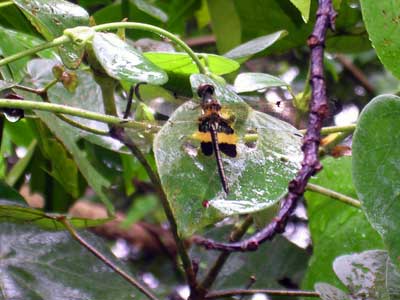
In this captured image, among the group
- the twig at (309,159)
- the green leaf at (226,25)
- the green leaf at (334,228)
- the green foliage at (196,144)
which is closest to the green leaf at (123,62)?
the green foliage at (196,144)

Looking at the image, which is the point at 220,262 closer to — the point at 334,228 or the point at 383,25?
the point at 334,228

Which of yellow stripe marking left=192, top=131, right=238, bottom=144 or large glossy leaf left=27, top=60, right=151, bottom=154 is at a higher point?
yellow stripe marking left=192, top=131, right=238, bottom=144

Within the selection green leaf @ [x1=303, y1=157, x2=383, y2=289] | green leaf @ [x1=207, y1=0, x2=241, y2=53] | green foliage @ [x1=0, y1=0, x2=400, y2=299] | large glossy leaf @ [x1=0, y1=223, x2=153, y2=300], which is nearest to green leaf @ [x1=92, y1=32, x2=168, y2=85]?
green foliage @ [x1=0, y1=0, x2=400, y2=299]

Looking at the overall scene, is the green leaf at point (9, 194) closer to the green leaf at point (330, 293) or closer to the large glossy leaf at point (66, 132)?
the large glossy leaf at point (66, 132)

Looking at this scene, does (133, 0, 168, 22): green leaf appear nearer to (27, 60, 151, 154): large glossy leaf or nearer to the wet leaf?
(27, 60, 151, 154): large glossy leaf

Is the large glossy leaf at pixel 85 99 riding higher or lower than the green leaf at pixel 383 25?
lower

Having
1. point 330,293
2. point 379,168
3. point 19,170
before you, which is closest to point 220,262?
point 330,293

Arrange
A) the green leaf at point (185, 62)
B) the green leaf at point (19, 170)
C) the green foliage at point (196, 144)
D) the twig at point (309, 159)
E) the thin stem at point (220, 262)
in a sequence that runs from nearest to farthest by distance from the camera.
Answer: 1. the twig at point (309, 159)
2. the green foliage at point (196, 144)
3. the green leaf at point (185, 62)
4. the thin stem at point (220, 262)
5. the green leaf at point (19, 170)
